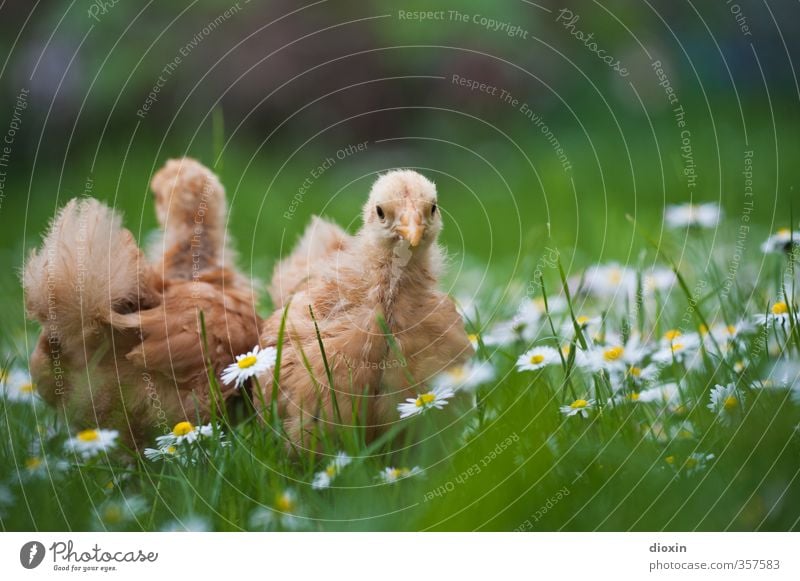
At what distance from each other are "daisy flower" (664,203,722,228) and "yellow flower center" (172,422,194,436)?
1008mm

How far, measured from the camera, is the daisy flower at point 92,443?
3.59ft

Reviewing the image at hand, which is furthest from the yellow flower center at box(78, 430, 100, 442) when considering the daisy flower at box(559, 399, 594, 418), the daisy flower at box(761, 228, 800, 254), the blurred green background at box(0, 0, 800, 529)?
the daisy flower at box(761, 228, 800, 254)

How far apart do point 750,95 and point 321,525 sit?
1.20m

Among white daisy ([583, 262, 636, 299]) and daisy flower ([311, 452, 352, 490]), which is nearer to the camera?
daisy flower ([311, 452, 352, 490])

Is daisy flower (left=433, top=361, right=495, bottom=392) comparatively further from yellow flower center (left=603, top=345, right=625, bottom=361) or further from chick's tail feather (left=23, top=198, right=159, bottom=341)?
chick's tail feather (left=23, top=198, right=159, bottom=341)

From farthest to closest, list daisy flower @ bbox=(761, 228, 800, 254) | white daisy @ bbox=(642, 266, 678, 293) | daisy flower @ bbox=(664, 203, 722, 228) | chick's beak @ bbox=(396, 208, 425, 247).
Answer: daisy flower @ bbox=(664, 203, 722, 228) < white daisy @ bbox=(642, 266, 678, 293) < daisy flower @ bbox=(761, 228, 800, 254) < chick's beak @ bbox=(396, 208, 425, 247)

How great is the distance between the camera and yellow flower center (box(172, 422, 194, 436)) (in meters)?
1.08

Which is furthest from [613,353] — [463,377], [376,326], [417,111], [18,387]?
[417,111]

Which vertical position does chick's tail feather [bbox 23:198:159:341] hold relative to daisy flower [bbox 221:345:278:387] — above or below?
above

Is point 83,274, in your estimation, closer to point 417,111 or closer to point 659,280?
point 659,280

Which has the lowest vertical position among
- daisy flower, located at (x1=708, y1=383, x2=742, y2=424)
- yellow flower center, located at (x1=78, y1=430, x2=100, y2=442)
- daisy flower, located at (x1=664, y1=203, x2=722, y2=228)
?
daisy flower, located at (x1=708, y1=383, x2=742, y2=424)

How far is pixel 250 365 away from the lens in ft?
3.58
